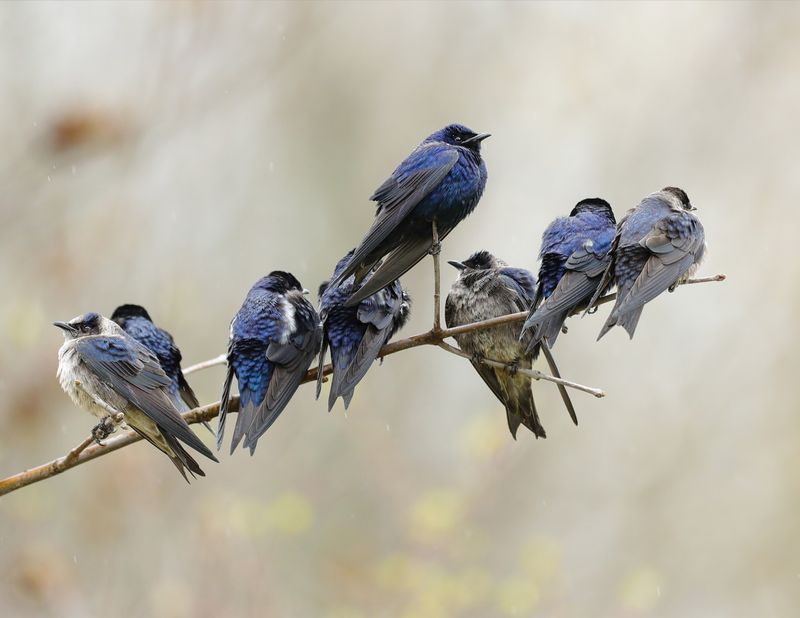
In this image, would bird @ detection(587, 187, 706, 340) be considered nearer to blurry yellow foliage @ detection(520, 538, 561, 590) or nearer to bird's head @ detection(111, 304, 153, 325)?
bird's head @ detection(111, 304, 153, 325)

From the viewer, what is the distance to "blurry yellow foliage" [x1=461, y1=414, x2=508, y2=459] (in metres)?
7.97

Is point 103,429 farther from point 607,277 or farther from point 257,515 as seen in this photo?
point 257,515

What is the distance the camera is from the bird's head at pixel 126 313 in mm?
5895

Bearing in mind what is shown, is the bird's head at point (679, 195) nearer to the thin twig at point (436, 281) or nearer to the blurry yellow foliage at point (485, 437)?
the thin twig at point (436, 281)

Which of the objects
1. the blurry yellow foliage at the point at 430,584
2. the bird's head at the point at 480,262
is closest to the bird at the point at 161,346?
the bird's head at the point at 480,262

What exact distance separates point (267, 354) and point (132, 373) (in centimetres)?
59

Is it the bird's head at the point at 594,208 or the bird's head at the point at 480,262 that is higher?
the bird's head at the point at 594,208

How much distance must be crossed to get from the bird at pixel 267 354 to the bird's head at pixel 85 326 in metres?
0.67

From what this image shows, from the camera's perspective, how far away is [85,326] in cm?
512

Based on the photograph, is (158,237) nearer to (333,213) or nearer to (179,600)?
(333,213)

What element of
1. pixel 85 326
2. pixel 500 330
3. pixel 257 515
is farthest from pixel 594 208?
pixel 257 515

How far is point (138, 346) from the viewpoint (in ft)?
16.3

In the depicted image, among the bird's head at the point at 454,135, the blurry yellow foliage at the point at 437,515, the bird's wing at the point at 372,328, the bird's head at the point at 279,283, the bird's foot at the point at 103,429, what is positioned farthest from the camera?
the blurry yellow foliage at the point at 437,515

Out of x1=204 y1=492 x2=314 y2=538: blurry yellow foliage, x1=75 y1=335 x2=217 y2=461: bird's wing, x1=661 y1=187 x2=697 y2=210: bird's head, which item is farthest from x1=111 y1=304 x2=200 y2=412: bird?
x1=661 y1=187 x2=697 y2=210: bird's head
